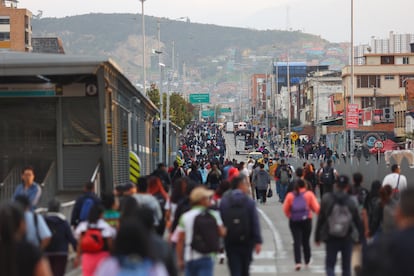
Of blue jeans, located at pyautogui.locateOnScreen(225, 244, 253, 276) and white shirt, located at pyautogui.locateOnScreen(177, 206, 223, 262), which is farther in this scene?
blue jeans, located at pyautogui.locateOnScreen(225, 244, 253, 276)

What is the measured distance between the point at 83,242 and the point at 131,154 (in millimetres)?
20124

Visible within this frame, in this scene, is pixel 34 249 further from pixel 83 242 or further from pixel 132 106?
pixel 132 106

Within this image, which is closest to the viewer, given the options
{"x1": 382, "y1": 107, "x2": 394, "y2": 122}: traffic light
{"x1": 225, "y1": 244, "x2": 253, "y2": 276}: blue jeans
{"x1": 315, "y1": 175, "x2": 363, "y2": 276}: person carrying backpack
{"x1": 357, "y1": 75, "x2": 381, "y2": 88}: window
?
{"x1": 225, "y1": 244, "x2": 253, "y2": 276}: blue jeans

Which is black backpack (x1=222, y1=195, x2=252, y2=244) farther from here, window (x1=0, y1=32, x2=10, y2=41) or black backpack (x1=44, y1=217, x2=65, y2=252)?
window (x1=0, y1=32, x2=10, y2=41)

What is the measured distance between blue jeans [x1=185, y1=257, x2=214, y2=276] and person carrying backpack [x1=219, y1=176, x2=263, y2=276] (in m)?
1.36

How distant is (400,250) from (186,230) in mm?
5356

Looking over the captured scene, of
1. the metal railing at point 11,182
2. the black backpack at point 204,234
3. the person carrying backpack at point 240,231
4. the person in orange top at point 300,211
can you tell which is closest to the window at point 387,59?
the metal railing at point 11,182

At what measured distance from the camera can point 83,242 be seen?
12.9 metres

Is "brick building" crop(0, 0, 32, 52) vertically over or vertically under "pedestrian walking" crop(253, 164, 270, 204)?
over

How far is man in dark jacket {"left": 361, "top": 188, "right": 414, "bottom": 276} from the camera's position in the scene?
276 inches

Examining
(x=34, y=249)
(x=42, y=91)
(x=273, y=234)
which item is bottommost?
(x=273, y=234)

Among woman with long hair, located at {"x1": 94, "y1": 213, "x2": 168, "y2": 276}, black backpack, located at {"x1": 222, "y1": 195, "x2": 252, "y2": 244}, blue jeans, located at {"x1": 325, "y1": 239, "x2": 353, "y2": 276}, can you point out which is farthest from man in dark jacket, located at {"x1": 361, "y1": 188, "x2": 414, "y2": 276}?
blue jeans, located at {"x1": 325, "y1": 239, "x2": 353, "y2": 276}

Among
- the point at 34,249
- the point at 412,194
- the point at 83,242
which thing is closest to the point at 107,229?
Answer: the point at 83,242

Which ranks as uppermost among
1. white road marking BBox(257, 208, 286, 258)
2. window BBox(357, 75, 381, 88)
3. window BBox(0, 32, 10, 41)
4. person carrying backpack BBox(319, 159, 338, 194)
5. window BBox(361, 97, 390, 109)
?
window BBox(0, 32, 10, 41)
